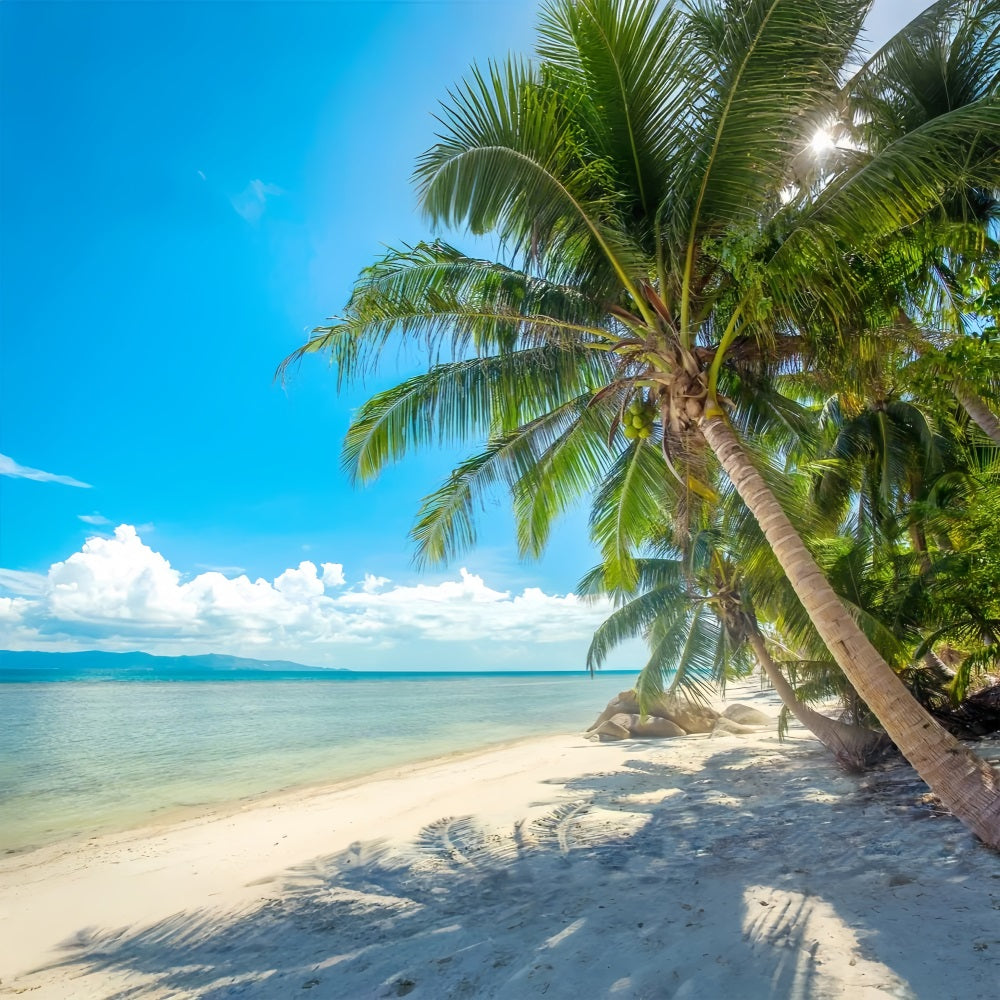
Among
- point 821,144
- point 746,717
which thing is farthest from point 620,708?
point 821,144

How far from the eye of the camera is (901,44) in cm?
631

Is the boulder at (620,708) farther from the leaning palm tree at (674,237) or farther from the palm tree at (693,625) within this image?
the leaning palm tree at (674,237)

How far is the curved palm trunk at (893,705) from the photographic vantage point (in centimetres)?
418

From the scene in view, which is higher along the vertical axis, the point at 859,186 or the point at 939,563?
the point at 859,186

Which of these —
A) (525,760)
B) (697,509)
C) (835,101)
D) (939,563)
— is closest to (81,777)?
(525,760)

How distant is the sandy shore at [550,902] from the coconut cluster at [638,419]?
4041mm

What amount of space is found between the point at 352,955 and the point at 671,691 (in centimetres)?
917

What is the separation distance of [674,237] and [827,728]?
24.1 feet

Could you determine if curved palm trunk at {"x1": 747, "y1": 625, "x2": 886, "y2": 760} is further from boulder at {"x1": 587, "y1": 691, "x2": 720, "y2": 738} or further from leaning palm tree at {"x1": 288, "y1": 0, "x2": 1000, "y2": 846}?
boulder at {"x1": 587, "y1": 691, "x2": 720, "y2": 738}

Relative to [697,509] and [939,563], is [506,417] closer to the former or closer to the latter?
[697,509]

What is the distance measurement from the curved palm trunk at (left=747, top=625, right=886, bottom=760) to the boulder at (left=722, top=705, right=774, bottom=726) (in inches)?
327

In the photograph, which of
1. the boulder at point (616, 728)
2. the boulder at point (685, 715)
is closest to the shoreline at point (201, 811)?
the boulder at point (616, 728)

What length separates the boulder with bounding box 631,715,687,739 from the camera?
1600cm

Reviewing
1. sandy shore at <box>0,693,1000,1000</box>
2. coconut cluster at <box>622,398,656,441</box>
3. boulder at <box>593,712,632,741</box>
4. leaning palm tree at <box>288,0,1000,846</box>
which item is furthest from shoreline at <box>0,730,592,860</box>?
coconut cluster at <box>622,398,656,441</box>
